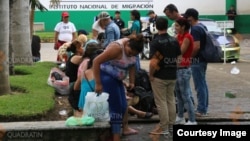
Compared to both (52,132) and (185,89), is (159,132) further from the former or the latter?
(52,132)

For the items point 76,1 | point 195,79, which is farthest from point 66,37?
point 76,1

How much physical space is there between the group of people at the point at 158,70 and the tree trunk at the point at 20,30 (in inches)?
157

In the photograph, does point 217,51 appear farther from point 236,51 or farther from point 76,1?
point 76,1

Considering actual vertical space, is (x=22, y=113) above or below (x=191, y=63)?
below

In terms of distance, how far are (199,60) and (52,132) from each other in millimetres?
3017

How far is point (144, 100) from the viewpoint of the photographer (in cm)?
930

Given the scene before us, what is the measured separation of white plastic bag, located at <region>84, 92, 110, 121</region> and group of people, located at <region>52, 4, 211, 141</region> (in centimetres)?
9

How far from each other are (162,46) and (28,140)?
2.29 meters

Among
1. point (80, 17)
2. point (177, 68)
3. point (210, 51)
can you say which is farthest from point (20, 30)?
point (80, 17)

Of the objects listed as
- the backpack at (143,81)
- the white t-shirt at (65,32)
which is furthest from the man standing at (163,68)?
the white t-shirt at (65,32)

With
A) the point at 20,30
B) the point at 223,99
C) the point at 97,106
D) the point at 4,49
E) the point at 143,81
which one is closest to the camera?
the point at 97,106

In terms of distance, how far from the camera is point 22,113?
8477 mm

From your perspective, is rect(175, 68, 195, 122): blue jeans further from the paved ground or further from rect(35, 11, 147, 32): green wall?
rect(35, 11, 147, 32): green wall

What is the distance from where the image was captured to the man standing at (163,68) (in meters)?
8.01
